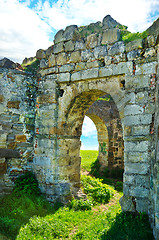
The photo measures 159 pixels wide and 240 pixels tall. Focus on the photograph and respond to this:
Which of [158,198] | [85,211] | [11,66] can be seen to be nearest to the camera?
[158,198]

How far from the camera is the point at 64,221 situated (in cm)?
430

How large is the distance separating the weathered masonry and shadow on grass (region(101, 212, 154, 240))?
17 cm

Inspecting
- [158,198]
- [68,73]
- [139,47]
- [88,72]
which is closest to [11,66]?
[68,73]

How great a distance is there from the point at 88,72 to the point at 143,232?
3.42 meters

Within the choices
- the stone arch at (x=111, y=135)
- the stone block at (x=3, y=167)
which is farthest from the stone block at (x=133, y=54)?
the stone arch at (x=111, y=135)

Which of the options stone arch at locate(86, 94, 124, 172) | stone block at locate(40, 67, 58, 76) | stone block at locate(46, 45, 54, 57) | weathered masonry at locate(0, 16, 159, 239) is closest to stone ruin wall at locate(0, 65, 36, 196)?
weathered masonry at locate(0, 16, 159, 239)

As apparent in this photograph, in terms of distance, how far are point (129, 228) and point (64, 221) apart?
4.57ft

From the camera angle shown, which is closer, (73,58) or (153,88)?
(153,88)

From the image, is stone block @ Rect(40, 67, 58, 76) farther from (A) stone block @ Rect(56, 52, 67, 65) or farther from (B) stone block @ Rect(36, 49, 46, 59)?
(B) stone block @ Rect(36, 49, 46, 59)

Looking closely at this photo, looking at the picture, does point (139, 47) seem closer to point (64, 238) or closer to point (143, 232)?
point (143, 232)

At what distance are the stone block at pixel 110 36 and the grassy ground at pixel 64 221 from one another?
3.65 m

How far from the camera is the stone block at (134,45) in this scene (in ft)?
13.6

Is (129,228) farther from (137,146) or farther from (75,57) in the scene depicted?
(75,57)

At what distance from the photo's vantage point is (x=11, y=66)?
18.1 ft
